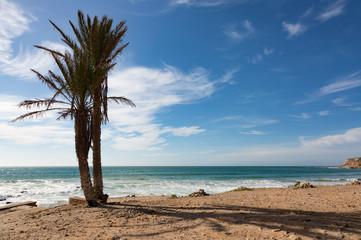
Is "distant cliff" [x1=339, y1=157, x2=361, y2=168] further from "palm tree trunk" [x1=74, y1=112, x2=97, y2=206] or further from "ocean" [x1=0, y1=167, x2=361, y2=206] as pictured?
"palm tree trunk" [x1=74, y1=112, x2=97, y2=206]

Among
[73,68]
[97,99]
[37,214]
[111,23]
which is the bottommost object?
[37,214]

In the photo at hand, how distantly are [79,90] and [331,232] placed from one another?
8906mm

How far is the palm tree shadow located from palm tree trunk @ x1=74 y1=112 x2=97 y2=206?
2.58 metres

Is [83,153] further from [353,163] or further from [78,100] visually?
[353,163]

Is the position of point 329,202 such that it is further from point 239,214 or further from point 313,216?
point 239,214

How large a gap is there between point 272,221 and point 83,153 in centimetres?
716

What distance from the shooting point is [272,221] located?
19.0 feet

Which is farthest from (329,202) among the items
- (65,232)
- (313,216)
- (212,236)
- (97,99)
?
(97,99)

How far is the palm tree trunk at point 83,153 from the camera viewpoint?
29.0 ft

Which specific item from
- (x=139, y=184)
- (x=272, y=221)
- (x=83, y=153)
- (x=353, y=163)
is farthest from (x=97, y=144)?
(x=353, y=163)

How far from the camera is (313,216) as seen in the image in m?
6.32

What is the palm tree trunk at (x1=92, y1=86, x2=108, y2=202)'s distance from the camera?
9.56m

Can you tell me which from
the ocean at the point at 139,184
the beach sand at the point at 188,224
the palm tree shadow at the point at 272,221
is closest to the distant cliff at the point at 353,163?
the ocean at the point at 139,184

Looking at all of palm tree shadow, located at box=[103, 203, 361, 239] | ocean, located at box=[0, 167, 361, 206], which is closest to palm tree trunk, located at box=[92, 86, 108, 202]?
palm tree shadow, located at box=[103, 203, 361, 239]
